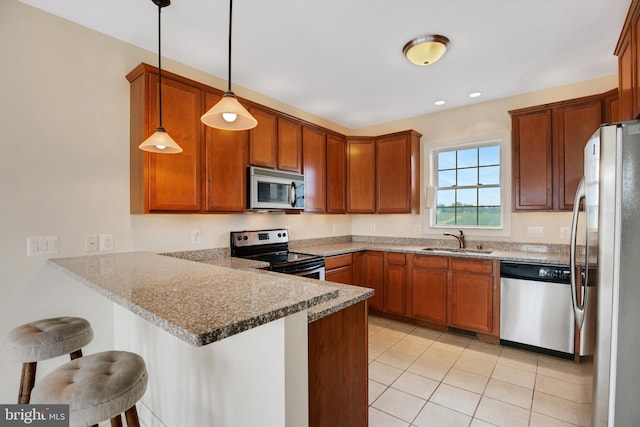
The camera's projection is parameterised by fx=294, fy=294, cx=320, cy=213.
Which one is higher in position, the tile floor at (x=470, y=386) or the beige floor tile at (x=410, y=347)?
the tile floor at (x=470, y=386)

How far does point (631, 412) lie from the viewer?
1380mm

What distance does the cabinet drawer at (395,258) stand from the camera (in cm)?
361

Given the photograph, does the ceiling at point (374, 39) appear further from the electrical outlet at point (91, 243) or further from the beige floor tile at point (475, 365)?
the beige floor tile at point (475, 365)

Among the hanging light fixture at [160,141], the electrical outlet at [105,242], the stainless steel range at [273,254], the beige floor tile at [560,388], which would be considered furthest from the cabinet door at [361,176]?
the electrical outlet at [105,242]

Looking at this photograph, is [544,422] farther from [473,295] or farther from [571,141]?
[571,141]

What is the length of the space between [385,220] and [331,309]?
130 inches

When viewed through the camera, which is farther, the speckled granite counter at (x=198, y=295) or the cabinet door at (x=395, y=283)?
the cabinet door at (x=395, y=283)

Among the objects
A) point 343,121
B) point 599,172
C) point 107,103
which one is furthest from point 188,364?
point 343,121

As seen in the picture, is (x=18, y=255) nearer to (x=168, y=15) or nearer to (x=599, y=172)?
(x=168, y=15)

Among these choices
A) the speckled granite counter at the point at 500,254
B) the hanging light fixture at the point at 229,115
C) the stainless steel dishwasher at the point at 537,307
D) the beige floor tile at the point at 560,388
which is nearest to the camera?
the hanging light fixture at the point at 229,115

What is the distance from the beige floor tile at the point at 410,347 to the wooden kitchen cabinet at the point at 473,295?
501mm

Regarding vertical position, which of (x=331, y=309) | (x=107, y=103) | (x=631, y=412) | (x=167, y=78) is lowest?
(x=631, y=412)

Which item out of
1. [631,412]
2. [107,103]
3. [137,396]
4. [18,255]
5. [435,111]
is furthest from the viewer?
[435,111]

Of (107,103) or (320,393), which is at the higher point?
(107,103)
